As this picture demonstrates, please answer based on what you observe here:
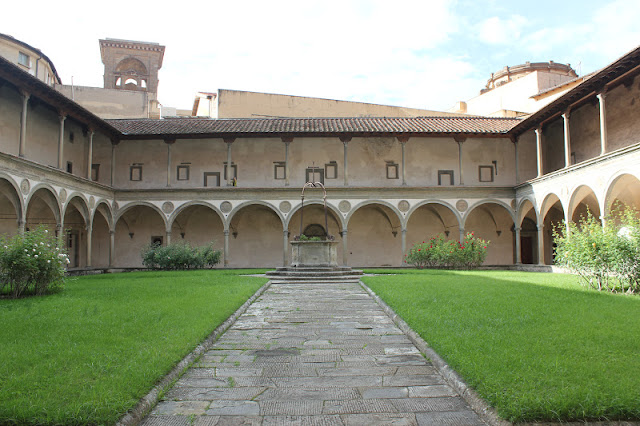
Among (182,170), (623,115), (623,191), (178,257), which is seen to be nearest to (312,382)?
(178,257)

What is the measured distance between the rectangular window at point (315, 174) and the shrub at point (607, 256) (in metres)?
15.8

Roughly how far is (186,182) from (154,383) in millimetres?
23129

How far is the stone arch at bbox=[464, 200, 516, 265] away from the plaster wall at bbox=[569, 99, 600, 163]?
5.38 metres

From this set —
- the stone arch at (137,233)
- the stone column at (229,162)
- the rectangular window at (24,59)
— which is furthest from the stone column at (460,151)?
the rectangular window at (24,59)

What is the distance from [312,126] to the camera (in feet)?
82.8

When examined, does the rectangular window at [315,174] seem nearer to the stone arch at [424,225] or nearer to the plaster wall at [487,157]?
the stone arch at [424,225]

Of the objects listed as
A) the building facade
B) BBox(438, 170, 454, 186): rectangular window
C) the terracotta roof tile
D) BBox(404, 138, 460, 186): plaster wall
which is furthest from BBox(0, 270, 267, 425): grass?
BBox(438, 170, 454, 186): rectangular window

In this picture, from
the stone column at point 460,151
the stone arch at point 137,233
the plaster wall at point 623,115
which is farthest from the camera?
the stone arch at point 137,233

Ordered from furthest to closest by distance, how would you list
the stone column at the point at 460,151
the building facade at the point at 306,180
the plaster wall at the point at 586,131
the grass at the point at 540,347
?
1. the stone column at the point at 460,151
2. the building facade at the point at 306,180
3. the plaster wall at the point at 586,131
4. the grass at the point at 540,347

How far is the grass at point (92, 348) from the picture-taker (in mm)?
3750

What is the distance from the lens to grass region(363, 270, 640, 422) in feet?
12.3

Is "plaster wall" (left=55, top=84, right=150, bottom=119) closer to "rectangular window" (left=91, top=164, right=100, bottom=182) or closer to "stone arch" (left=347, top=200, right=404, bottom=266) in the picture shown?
"rectangular window" (left=91, top=164, right=100, bottom=182)

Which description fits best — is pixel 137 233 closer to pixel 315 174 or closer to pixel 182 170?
pixel 182 170

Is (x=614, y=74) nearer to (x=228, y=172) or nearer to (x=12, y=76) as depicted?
(x=228, y=172)
